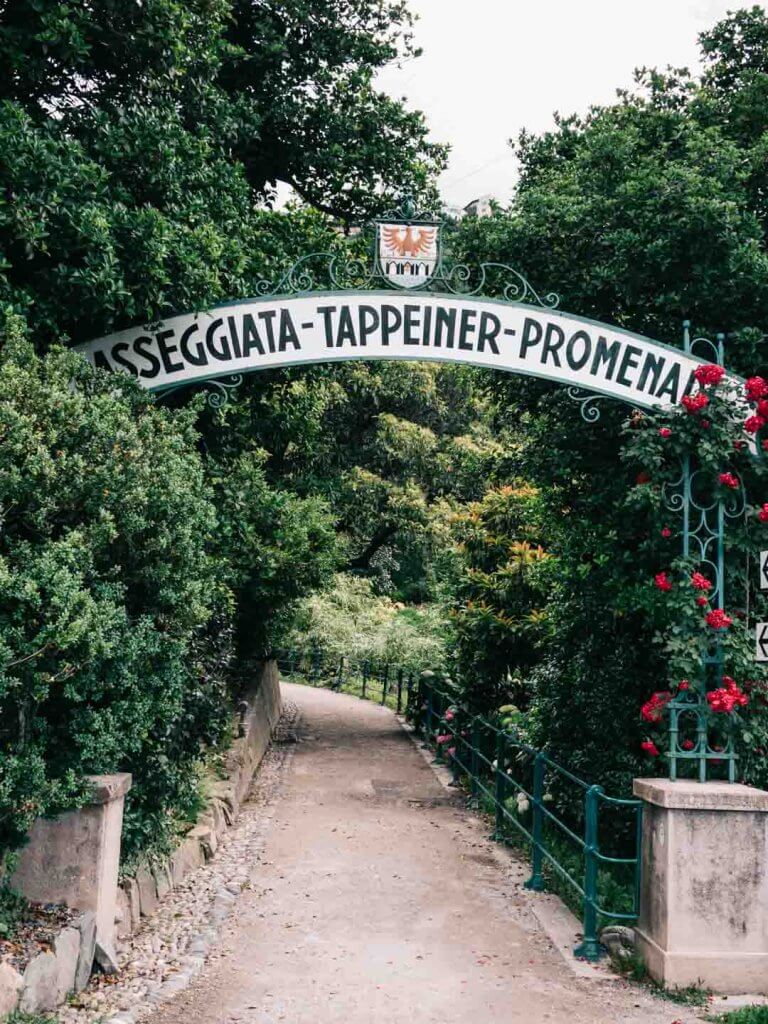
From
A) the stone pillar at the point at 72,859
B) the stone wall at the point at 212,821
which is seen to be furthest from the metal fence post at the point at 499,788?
the stone pillar at the point at 72,859

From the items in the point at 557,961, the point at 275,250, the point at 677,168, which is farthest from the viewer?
the point at 275,250

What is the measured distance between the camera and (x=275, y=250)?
→ 9.86 m

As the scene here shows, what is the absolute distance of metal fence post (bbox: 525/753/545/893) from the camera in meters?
7.80

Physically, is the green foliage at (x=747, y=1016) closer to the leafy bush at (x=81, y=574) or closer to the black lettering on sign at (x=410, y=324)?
the leafy bush at (x=81, y=574)

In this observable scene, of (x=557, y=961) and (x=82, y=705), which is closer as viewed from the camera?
(x=82, y=705)

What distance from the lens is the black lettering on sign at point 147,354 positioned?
6.96m

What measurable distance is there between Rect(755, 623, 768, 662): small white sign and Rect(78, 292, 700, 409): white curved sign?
175cm

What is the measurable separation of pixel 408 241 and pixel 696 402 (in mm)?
2400

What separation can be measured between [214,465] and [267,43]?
17.4 feet

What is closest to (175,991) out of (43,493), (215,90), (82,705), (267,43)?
(82,705)

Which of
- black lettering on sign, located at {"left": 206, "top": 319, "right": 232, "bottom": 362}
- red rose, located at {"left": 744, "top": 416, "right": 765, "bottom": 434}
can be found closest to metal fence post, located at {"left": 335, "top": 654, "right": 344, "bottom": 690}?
black lettering on sign, located at {"left": 206, "top": 319, "right": 232, "bottom": 362}

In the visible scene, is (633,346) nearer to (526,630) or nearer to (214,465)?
(214,465)

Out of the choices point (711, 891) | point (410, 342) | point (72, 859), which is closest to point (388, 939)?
point (711, 891)

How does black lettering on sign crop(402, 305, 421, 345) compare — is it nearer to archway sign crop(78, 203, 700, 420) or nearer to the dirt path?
archway sign crop(78, 203, 700, 420)
